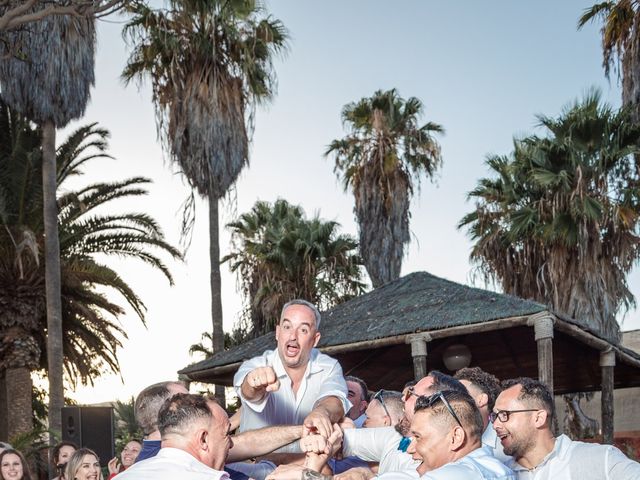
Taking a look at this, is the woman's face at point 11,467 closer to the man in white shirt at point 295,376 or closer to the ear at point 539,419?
the man in white shirt at point 295,376

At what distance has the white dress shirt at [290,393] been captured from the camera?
536 cm

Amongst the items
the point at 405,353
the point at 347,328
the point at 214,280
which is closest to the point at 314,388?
the point at 347,328

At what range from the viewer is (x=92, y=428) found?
14.9 m

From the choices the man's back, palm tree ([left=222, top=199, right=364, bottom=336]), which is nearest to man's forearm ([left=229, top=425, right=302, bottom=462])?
the man's back

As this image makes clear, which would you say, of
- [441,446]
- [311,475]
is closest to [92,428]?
[311,475]

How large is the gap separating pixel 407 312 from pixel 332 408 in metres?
12.6

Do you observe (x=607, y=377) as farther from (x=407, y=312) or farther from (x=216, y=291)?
(x=216, y=291)

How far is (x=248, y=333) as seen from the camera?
34.3 m

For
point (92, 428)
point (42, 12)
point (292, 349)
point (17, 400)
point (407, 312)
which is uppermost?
point (42, 12)

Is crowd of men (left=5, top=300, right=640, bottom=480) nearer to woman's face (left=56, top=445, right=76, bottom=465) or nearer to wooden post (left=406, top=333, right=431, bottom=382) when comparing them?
woman's face (left=56, top=445, right=76, bottom=465)

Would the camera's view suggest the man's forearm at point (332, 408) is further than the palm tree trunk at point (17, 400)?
No

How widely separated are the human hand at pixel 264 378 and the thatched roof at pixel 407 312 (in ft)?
36.4

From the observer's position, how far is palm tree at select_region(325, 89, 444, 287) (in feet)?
108

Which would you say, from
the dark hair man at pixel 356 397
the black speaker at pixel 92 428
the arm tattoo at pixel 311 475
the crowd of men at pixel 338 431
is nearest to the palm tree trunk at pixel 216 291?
the black speaker at pixel 92 428
